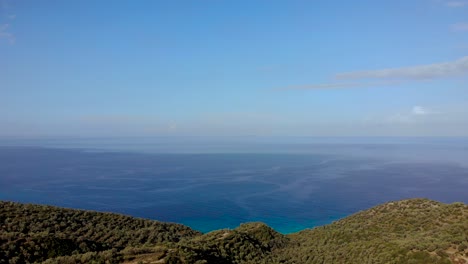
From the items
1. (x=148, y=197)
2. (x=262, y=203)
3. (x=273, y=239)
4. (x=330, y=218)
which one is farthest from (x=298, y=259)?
(x=148, y=197)

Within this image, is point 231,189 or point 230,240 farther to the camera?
point 231,189

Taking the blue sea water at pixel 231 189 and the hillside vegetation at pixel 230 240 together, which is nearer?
the hillside vegetation at pixel 230 240

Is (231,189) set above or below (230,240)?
below

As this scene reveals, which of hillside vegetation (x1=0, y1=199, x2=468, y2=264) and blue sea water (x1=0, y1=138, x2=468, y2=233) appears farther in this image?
blue sea water (x1=0, y1=138, x2=468, y2=233)

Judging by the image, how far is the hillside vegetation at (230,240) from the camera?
17.9 metres

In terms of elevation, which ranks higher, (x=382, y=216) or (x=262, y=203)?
(x=382, y=216)

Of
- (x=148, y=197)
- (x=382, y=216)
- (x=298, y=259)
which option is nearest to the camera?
(x=298, y=259)

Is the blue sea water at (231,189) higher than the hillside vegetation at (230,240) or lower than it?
lower

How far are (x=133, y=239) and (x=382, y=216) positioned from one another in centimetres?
2470

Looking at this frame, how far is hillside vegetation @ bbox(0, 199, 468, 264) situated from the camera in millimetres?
17922

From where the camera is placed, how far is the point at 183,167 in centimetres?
14275

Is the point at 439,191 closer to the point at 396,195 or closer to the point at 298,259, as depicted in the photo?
the point at 396,195

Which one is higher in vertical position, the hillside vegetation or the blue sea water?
the hillside vegetation

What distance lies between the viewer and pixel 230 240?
25.4 metres
